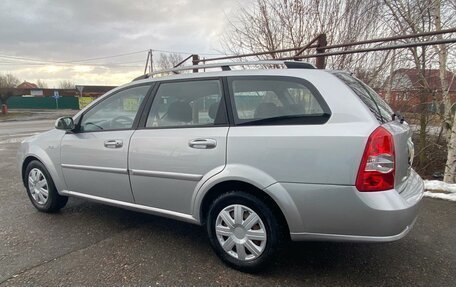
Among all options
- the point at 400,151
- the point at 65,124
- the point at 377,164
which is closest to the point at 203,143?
the point at 377,164

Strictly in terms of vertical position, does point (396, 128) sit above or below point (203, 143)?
above

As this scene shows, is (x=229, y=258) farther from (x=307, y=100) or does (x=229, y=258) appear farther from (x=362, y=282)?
(x=307, y=100)

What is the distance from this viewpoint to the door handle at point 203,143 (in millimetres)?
2537

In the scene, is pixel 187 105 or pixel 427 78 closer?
A: pixel 187 105

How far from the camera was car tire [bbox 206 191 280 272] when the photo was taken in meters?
2.39

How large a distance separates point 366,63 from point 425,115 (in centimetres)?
224

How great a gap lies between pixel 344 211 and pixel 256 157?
28.8 inches

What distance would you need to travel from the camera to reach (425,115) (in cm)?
611

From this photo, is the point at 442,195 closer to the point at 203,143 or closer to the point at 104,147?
the point at 203,143

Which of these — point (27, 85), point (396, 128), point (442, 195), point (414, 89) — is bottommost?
point (442, 195)

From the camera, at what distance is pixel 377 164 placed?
206 cm

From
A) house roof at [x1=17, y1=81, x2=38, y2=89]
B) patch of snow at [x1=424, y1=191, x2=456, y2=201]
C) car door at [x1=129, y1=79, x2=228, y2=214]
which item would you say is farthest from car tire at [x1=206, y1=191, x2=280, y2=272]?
house roof at [x1=17, y1=81, x2=38, y2=89]

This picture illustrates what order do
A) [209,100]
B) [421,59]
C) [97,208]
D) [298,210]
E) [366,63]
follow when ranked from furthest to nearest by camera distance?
[366,63] < [421,59] < [97,208] < [209,100] < [298,210]

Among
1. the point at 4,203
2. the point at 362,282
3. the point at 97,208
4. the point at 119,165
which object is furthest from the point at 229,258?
the point at 4,203
